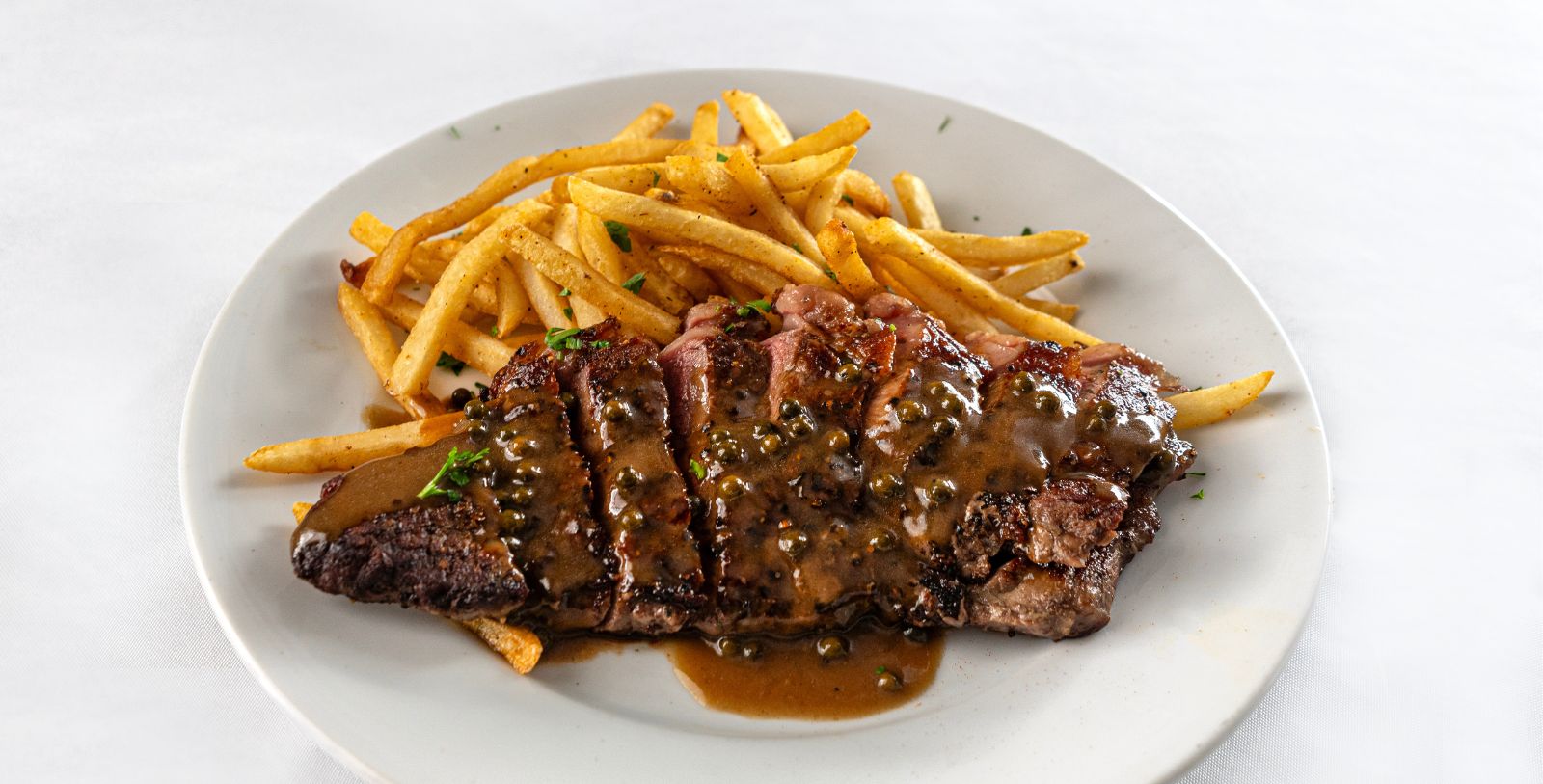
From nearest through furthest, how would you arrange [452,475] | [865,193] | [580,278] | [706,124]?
[452,475]
[580,278]
[865,193]
[706,124]

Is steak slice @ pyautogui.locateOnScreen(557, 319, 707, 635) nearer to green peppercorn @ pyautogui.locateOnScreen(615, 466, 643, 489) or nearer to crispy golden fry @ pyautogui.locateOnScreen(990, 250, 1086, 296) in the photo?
green peppercorn @ pyautogui.locateOnScreen(615, 466, 643, 489)

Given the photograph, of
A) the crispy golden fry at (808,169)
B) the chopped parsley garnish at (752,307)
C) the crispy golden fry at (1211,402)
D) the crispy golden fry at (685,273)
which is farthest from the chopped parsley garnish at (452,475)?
the crispy golden fry at (1211,402)

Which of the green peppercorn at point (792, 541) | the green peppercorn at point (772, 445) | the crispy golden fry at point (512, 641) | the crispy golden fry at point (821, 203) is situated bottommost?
the crispy golden fry at point (512, 641)

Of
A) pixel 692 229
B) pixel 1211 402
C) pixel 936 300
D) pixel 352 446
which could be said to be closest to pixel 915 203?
pixel 936 300

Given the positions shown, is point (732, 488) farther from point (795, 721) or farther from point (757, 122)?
point (757, 122)

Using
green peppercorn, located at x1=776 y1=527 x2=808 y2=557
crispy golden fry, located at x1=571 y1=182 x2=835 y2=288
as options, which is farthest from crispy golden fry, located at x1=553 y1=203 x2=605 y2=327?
green peppercorn, located at x1=776 y1=527 x2=808 y2=557

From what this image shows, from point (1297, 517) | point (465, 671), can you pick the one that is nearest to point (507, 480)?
point (465, 671)

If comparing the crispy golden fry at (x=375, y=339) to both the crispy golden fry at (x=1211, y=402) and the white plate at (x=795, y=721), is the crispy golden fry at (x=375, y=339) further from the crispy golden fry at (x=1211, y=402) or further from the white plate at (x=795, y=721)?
the crispy golden fry at (x=1211, y=402)
